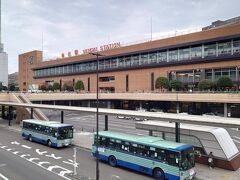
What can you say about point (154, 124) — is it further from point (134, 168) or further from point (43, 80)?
point (43, 80)

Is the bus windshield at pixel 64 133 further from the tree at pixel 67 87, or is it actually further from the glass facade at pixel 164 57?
the tree at pixel 67 87

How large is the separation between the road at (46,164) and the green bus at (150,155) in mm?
906

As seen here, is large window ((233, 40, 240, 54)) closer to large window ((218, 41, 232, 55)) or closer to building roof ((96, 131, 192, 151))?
large window ((218, 41, 232, 55))

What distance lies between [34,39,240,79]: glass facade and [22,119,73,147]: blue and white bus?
5224cm

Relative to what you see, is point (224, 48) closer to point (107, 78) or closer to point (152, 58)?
point (152, 58)

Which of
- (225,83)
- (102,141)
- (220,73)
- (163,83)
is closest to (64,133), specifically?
(102,141)

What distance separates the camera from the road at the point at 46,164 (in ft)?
73.5

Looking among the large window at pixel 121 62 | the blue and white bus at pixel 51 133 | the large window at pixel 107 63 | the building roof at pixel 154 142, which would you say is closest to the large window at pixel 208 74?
the large window at pixel 121 62

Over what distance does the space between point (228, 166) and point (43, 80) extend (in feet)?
405

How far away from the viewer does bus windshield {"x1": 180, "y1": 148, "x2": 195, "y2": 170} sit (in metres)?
20.0

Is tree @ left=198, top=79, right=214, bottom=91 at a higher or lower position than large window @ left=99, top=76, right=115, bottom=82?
lower

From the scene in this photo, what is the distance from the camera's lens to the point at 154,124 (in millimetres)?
28781

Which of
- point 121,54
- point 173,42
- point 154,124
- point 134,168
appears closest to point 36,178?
point 134,168

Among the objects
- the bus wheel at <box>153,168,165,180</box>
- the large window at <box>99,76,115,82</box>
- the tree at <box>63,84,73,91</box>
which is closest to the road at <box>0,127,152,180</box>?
the bus wheel at <box>153,168,165,180</box>
